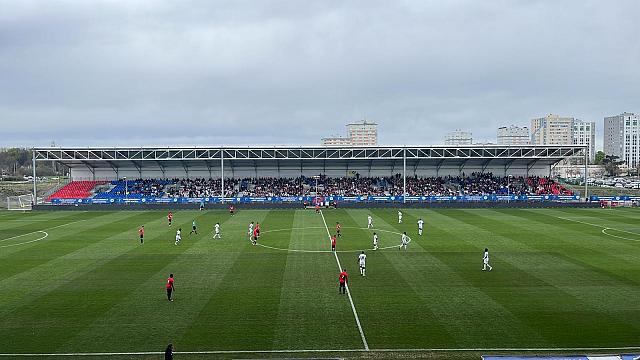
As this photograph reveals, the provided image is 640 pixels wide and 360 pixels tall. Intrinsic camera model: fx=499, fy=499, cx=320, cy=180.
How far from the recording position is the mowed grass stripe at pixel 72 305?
1623 cm

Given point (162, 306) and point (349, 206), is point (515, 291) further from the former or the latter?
point (349, 206)

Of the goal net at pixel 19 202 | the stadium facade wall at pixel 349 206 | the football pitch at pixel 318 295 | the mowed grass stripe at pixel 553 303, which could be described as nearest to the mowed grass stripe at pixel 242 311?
the football pitch at pixel 318 295

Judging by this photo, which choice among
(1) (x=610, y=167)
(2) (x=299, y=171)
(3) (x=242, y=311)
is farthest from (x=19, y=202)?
(1) (x=610, y=167)

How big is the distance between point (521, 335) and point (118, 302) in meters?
15.2

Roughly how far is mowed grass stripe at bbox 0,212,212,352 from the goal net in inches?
1734

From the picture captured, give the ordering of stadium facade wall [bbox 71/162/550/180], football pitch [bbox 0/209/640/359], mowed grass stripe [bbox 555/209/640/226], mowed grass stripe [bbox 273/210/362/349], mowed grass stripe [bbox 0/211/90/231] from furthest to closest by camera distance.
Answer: stadium facade wall [bbox 71/162/550/180] < mowed grass stripe [bbox 555/209/640/226] < mowed grass stripe [bbox 0/211/90/231] < mowed grass stripe [bbox 273/210/362/349] < football pitch [bbox 0/209/640/359]

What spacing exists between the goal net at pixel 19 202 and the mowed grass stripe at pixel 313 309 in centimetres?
4947

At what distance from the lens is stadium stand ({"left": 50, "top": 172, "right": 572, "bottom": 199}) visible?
71.5 m

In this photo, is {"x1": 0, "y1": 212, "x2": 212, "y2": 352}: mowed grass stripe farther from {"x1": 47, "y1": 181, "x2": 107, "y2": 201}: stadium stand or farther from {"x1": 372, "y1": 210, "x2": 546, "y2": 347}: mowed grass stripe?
{"x1": 47, "y1": 181, "x2": 107, "y2": 201}: stadium stand

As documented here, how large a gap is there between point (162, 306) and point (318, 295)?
6.30 m

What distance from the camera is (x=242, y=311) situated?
18891 millimetres

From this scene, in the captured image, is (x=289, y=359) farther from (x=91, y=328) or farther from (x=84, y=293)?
(x=84, y=293)

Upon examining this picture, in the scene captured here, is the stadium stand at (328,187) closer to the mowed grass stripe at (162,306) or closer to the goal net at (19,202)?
the goal net at (19,202)

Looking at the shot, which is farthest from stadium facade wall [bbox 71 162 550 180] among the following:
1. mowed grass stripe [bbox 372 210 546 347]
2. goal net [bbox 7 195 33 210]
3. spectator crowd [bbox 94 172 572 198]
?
mowed grass stripe [bbox 372 210 546 347]
